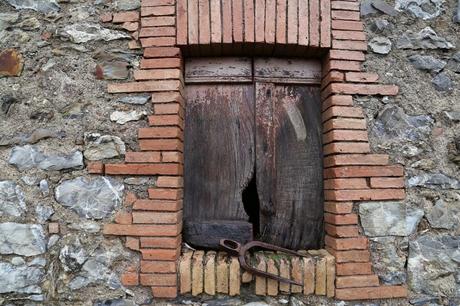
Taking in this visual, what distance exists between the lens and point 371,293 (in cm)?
206

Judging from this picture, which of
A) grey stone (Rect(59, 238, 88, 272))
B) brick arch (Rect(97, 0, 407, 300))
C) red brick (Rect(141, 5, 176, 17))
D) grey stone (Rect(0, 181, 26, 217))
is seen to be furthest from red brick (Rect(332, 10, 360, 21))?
grey stone (Rect(0, 181, 26, 217))

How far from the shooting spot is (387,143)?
7.15 feet

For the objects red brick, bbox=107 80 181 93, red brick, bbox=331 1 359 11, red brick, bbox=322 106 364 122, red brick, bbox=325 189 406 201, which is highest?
red brick, bbox=331 1 359 11

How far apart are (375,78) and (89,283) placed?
1962 mm

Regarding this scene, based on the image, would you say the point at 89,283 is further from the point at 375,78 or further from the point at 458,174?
the point at 458,174

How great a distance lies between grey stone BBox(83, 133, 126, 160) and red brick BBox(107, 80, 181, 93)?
0.91 feet

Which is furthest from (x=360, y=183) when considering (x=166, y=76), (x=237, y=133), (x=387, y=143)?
(x=166, y=76)

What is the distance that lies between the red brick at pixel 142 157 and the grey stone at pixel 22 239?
61 cm

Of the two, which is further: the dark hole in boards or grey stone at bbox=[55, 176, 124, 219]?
the dark hole in boards

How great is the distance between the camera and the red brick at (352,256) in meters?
2.07

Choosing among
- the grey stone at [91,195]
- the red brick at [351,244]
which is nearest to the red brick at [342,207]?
the red brick at [351,244]

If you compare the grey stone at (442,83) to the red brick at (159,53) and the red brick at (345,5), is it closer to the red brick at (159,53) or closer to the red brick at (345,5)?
the red brick at (345,5)

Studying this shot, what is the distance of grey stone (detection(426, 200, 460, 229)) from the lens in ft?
7.01

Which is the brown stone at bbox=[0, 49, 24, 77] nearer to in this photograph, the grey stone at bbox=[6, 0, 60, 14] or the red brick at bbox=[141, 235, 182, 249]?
the grey stone at bbox=[6, 0, 60, 14]
